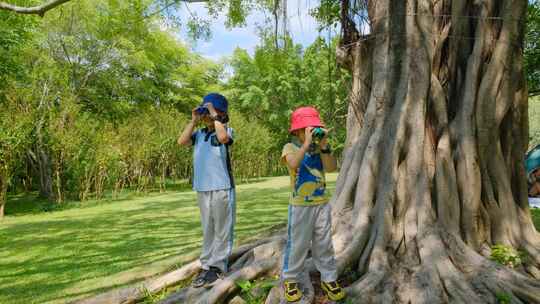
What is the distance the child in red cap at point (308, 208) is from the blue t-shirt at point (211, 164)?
0.65m

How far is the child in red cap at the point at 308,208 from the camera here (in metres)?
2.99

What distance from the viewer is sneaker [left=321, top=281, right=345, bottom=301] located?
10.0 ft

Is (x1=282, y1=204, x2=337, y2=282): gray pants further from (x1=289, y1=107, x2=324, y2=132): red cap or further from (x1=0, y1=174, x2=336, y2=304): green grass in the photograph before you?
(x1=0, y1=174, x2=336, y2=304): green grass

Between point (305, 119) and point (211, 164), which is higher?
point (305, 119)

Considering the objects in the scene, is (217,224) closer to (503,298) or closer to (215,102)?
(215,102)

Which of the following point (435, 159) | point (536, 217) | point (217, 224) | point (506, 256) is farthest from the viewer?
point (536, 217)

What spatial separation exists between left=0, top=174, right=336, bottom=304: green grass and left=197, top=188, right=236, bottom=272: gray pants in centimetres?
160

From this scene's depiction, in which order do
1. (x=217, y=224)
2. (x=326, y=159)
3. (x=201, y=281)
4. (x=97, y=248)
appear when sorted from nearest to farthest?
(x=326, y=159)
(x=217, y=224)
(x=201, y=281)
(x=97, y=248)

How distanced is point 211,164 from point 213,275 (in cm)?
99

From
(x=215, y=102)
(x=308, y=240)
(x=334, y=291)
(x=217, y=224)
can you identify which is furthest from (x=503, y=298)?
(x=215, y=102)

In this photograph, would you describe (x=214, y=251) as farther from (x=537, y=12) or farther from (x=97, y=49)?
(x=97, y=49)

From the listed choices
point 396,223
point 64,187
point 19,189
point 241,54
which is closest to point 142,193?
point 64,187

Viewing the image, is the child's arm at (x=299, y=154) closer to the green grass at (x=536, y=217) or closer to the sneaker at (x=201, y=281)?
the sneaker at (x=201, y=281)

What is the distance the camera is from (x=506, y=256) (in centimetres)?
381
